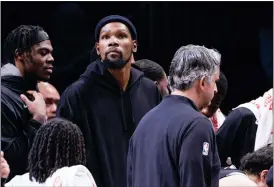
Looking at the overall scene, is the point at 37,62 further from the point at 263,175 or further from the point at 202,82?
the point at 263,175

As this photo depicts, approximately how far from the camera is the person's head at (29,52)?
4828 mm

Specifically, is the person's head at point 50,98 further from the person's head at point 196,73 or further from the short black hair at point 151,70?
the person's head at point 196,73

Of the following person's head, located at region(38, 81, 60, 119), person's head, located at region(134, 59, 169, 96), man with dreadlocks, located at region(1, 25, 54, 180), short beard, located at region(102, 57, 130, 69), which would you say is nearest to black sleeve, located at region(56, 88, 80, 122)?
man with dreadlocks, located at region(1, 25, 54, 180)

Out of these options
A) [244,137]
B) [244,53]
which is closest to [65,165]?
[244,137]

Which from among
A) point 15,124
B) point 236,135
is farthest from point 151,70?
point 15,124

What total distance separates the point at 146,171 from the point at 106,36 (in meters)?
1.12

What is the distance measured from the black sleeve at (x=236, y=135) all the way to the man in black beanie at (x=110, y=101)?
535mm

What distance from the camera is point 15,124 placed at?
465 cm

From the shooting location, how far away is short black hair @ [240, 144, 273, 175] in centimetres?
485

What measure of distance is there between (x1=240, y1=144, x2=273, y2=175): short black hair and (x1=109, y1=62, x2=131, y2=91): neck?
0.76 m

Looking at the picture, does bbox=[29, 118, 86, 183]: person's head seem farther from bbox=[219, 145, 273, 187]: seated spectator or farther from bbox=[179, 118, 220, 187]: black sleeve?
bbox=[219, 145, 273, 187]: seated spectator

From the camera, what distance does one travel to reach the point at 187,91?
13.3 feet

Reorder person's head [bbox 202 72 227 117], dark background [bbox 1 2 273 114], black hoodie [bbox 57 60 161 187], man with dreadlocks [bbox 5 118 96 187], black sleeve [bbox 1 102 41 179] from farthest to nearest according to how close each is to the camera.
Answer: dark background [bbox 1 2 273 114] < person's head [bbox 202 72 227 117] < black hoodie [bbox 57 60 161 187] < black sleeve [bbox 1 102 41 179] < man with dreadlocks [bbox 5 118 96 187]

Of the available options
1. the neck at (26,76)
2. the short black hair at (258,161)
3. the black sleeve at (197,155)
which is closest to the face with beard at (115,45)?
the neck at (26,76)
